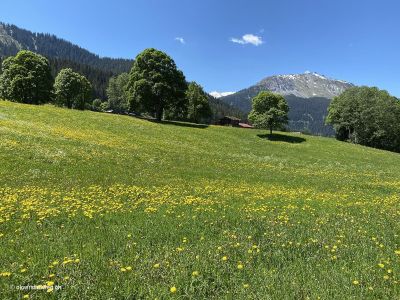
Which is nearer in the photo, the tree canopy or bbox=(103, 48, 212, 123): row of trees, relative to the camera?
bbox=(103, 48, 212, 123): row of trees

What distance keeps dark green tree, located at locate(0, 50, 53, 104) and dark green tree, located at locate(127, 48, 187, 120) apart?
31625mm

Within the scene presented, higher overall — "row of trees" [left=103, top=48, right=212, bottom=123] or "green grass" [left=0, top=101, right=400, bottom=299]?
"row of trees" [left=103, top=48, right=212, bottom=123]

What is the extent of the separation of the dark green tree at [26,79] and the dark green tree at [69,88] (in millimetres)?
15381

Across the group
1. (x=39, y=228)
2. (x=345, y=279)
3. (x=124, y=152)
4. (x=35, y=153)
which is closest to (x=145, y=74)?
(x=124, y=152)

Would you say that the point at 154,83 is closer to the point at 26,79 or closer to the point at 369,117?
the point at 26,79

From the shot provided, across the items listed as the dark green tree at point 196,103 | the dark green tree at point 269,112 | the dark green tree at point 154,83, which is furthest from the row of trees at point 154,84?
the dark green tree at point 196,103

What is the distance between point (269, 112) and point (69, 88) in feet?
231

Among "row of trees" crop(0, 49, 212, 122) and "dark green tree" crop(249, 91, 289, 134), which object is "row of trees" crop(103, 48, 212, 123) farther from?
"dark green tree" crop(249, 91, 289, 134)

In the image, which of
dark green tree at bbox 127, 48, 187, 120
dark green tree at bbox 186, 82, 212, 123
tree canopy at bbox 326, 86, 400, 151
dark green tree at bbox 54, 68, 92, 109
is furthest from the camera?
dark green tree at bbox 186, 82, 212, 123

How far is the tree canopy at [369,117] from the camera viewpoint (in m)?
84.7

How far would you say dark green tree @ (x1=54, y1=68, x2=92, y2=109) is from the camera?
10631cm

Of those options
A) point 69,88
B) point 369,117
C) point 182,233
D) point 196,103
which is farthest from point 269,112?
point 69,88

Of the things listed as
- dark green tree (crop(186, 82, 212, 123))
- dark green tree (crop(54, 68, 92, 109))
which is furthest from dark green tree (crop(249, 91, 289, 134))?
dark green tree (crop(54, 68, 92, 109))

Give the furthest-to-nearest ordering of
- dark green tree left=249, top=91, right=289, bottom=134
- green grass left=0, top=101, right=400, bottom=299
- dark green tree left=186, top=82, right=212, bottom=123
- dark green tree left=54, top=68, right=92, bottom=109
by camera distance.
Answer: dark green tree left=186, top=82, right=212, bottom=123
dark green tree left=54, top=68, right=92, bottom=109
dark green tree left=249, top=91, right=289, bottom=134
green grass left=0, top=101, right=400, bottom=299
